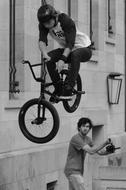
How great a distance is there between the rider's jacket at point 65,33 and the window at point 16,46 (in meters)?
4.44

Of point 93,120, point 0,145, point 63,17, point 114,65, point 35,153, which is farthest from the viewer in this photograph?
point 114,65

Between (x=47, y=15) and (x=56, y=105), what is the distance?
7.02m

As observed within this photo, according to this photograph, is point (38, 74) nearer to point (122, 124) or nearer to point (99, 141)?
point (99, 141)

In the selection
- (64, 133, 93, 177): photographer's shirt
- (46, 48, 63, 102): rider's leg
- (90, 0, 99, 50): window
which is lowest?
(64, 133, 93, 177): photographer's shirt

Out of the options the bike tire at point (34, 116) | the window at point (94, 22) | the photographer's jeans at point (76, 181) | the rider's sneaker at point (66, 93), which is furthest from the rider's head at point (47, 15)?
the window at point (94, 22)

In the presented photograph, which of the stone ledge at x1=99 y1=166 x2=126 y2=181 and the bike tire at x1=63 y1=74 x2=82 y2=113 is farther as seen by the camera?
the stone ledge at x1=99 y1=166 x2=126 y2=181

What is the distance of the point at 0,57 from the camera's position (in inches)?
527

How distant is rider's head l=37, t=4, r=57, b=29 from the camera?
9.05 meters

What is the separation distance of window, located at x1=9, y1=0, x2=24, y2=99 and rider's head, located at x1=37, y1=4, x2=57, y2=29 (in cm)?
493

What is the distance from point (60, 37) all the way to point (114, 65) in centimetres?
1102

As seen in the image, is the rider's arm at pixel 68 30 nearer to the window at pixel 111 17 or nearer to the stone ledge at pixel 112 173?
the stone ledge at pixel 112 173

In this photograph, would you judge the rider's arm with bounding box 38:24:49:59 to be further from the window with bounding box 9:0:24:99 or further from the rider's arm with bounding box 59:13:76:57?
the window with bounding box 9:0:24:99

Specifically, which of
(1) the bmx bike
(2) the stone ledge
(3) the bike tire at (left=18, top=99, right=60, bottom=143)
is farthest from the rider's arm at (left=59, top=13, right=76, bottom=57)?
(2) the stone ledge

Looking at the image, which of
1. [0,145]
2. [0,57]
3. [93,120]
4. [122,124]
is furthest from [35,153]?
[122,124]
